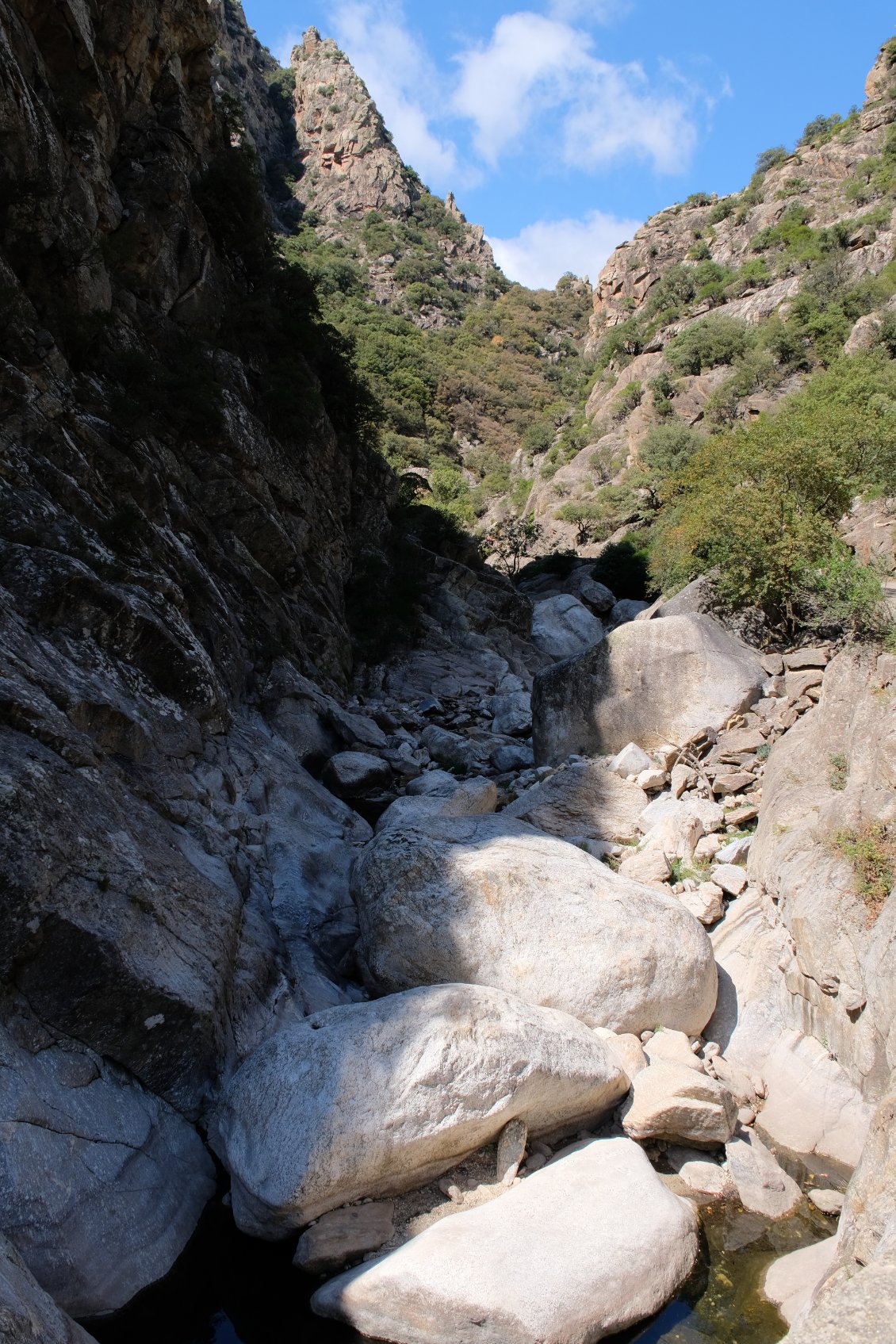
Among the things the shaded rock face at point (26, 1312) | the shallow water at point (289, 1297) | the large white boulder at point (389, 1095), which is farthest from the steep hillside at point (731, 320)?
the shaded rock face at point (26, 1312)

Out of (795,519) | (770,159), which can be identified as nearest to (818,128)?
(770,159)

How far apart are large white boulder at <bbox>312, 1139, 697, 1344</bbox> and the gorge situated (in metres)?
0.02

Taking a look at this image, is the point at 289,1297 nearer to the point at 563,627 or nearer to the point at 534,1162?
the point at 534,1162

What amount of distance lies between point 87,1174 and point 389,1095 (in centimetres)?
169

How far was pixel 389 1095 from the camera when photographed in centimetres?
500

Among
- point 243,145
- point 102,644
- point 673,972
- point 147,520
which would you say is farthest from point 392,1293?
point 243,145

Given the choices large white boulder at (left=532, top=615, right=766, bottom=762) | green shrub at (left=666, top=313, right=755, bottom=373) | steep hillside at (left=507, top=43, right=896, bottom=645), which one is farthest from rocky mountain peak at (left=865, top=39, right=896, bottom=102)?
large white boulder at (left=532, top=615, right=766, bottom=762)

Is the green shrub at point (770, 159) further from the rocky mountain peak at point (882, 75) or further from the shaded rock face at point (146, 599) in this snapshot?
the shaded rock face at point (146, 599)

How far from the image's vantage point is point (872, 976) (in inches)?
214

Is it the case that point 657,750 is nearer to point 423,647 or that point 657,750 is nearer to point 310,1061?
point 310,1061

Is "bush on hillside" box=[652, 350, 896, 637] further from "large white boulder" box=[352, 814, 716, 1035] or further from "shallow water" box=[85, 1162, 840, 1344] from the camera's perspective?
"shallow water" box=[85, 1162, 840, 1344]

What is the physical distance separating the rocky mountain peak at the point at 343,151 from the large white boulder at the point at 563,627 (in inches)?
2341

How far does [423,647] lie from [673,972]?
17640mm

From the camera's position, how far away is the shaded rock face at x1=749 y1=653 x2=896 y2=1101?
544 cm
